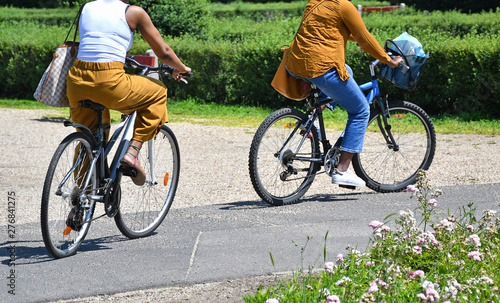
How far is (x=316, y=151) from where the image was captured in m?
5.41

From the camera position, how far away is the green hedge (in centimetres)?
1102

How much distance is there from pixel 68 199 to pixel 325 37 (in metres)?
2.31

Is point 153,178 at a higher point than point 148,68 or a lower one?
lower

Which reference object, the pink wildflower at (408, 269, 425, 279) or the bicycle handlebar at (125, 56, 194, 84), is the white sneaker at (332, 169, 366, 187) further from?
the pink wildflower at (408, 269, 425, 279)

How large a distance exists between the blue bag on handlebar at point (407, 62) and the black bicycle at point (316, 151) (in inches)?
6.1

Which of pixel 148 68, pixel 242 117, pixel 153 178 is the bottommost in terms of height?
pixel 242 117

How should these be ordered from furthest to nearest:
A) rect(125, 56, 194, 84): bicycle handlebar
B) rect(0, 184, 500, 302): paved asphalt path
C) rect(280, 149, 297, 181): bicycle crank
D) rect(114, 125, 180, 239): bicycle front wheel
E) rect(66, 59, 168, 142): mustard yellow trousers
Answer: rect(280, 149, 297, 181): bicycle crank → rect(114, 125, 180, 239): bicycle front wheel → rect(125, 56, 194, 84): bicycle handlebar → rect(66, 59, 168, 142): mustard yellow trousers → rect(0, 184, 500, 302): paved asphalt path

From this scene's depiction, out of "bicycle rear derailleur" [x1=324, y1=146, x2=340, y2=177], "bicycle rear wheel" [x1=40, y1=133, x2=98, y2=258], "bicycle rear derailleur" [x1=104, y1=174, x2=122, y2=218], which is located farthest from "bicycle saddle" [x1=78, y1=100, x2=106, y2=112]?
"bicycle rear derailleur" [x1=324, y1=146, x2=340, y2=177]

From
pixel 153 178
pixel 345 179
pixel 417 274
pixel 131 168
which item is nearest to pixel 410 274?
pixel 417 274

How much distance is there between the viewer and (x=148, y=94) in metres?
4.00

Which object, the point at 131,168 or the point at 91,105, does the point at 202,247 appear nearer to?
the point at 131,168

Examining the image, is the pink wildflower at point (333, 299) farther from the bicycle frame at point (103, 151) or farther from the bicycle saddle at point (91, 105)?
the bicycle saddle at point (91, 105)

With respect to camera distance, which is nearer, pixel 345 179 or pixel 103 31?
pixel 103 31

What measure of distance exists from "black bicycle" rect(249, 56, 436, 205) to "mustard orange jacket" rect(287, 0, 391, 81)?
32 cm
